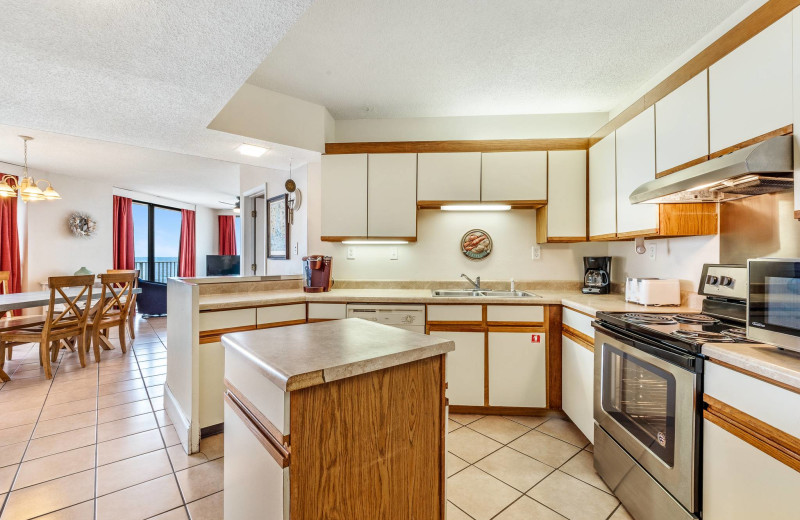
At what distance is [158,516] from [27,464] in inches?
41.8

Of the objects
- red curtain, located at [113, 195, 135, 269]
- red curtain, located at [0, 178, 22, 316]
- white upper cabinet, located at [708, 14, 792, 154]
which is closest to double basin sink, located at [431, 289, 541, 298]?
white upper cabinet, located at [708, 14, 792, 154]

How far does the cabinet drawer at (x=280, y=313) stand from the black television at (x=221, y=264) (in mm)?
4565

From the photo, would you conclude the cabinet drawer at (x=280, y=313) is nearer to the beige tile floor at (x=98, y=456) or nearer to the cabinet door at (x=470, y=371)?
the beige tile floor at (x=98, y=456)

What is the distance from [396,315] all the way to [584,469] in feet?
4.94

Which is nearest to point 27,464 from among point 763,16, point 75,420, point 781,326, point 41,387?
point 75,420

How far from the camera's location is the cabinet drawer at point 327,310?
2.78 meters

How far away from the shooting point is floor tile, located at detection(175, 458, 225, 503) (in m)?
1.79

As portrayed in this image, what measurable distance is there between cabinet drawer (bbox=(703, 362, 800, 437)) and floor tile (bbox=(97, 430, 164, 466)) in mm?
2879

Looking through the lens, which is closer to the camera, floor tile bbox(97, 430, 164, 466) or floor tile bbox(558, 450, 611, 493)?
floor tile bbox(558, 450, 611, 493)

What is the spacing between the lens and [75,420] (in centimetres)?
252

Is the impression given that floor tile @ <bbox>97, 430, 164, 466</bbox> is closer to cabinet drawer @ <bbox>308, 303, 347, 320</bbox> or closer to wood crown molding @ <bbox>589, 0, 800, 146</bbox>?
cabinet drawer @ <bbox>308, 303, 347, 320</bbox>

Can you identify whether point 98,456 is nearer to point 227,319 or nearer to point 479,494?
point 227,319

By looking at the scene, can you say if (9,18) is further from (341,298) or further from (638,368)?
(638,368)

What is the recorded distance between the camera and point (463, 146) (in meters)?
3.00
